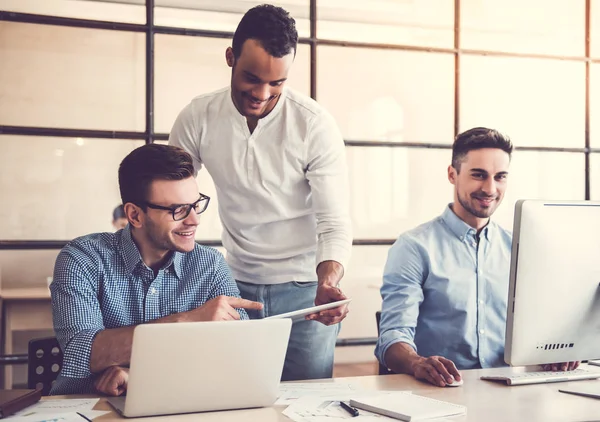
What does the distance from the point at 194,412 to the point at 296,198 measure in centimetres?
97

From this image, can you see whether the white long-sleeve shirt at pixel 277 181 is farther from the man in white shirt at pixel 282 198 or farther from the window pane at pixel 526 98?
the window pane at pixel 526 98

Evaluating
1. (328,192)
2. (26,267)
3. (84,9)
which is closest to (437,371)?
(328,192)

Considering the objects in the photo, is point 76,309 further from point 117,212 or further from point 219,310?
point 117,212

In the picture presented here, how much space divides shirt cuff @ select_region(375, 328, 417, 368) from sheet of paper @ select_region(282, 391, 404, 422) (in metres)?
0.49

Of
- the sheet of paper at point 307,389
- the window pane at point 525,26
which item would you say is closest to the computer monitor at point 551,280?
the sheet of paper at point 307,389

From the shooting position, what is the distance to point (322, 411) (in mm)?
1458

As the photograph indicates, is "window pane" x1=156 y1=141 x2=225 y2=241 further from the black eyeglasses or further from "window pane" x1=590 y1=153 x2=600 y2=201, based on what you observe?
"window pane" x1=590 y1=153 x2=600 y2=201

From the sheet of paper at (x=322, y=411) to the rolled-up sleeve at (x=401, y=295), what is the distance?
53cm

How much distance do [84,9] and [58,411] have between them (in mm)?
2161

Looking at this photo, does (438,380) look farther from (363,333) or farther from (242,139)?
(363,333)

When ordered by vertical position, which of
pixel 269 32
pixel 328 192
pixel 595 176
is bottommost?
pixel 328 192

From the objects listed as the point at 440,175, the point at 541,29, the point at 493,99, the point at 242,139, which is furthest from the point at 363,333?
the point at 541,29

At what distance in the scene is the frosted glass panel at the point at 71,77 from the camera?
3057mm

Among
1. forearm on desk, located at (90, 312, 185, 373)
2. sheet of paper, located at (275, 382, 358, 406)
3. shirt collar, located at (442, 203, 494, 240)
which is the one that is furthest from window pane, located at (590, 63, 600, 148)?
forearm on desk, located at (90, 312, 185, 373)
